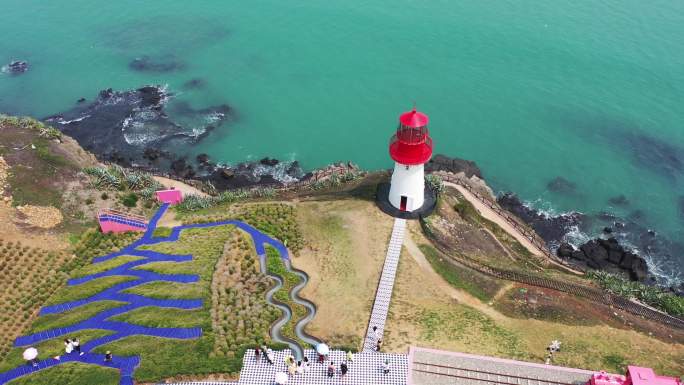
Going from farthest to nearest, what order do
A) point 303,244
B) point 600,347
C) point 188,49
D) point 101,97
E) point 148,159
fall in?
point 188,49
point 101,97
point 148,159
point 303,244
point 600,347

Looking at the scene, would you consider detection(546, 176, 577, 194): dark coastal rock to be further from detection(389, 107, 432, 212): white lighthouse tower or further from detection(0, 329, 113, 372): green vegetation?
detection(0, 329, 113, 372): green vegetation

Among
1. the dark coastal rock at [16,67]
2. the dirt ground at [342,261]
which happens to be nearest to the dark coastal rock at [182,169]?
the dirt ground at [342,261]

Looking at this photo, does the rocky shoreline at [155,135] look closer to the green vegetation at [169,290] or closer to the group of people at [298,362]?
the green vegetation at [169,290]

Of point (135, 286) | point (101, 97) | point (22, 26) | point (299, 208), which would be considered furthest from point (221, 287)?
point (22, 26)

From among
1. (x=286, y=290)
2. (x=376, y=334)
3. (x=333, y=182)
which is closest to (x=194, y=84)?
(x=333, y=182)

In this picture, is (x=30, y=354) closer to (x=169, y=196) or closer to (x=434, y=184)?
(x=169, y=196)

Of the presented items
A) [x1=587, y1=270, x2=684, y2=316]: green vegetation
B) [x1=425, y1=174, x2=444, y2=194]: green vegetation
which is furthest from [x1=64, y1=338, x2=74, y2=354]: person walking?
[x1=587, y1=270, x2=684, y2=316]: green vegetation

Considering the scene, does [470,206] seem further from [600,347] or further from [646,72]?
[646,72]
